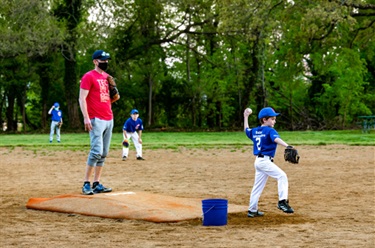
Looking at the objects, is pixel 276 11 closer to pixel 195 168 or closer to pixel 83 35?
pixel 83 35

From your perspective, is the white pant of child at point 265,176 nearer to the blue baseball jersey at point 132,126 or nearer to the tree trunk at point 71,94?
the blue baseball jersey at point 132,126

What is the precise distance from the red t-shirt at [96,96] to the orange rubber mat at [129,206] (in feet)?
4.04

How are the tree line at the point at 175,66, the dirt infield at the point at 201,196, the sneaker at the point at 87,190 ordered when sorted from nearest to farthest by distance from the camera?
the dirt infield at the point at 201,196 → the sneaker at the point at 87,190 → the tree line at the point at 175,66

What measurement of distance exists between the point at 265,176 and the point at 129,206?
1.82m

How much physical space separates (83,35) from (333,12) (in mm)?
19464

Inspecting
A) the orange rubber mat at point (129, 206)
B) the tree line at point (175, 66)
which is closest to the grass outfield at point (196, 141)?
the tree line at point (175, 66)

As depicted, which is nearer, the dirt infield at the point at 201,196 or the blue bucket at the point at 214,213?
the dirt infield at the point at 201,196

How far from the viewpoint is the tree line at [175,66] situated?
1620 inches

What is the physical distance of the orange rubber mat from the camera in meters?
8.54

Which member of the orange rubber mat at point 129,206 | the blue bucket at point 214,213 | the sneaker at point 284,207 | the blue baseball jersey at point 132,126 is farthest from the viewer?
the blue baseball jersey at point 132,126

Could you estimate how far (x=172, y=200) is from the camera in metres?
9.82

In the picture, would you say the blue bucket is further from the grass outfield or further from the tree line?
the tree line

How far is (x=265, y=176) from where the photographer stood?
895 centimetres

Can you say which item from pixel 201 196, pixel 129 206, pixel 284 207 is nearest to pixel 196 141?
pixel 201 196
